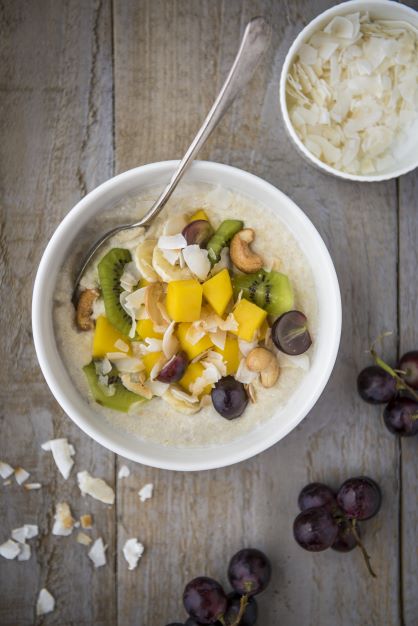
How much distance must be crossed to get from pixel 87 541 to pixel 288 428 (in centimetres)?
44

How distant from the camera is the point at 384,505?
1170mm

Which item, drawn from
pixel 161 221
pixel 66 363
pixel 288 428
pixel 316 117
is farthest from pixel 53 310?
pixel 316 117

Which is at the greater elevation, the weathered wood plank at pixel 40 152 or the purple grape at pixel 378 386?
the weathered wood plank at pixel 40 152

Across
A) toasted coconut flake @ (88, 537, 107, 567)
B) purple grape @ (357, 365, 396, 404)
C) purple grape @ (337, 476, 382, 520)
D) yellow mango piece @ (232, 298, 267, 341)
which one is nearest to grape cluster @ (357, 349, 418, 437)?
purple grape @ (357, 365, 396, 404)

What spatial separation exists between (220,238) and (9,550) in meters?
0.67

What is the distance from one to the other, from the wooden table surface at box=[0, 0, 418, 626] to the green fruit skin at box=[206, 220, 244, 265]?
0.16 m

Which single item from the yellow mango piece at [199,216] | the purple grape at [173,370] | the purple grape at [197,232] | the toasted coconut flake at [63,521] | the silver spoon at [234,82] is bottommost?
the toasted coconut flake at [63,521]

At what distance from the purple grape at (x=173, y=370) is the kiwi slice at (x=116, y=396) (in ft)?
0.21

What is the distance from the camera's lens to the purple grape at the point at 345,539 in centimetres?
112

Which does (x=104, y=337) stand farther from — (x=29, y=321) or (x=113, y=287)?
(x=29, y=321)

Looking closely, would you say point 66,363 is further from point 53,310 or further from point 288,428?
point 288,428

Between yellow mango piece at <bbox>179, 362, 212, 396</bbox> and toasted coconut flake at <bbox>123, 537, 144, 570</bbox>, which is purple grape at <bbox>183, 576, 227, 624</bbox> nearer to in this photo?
toasted coconut flake at <bbox>123, 537, 144, 570</bbox>

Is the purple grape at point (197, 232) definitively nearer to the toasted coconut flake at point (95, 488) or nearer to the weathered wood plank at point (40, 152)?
the weathered wood plank at point (40, 152)

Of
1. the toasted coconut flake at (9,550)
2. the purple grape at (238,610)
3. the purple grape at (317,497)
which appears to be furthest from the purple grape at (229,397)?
the toasted coconut flake at (9,550)
